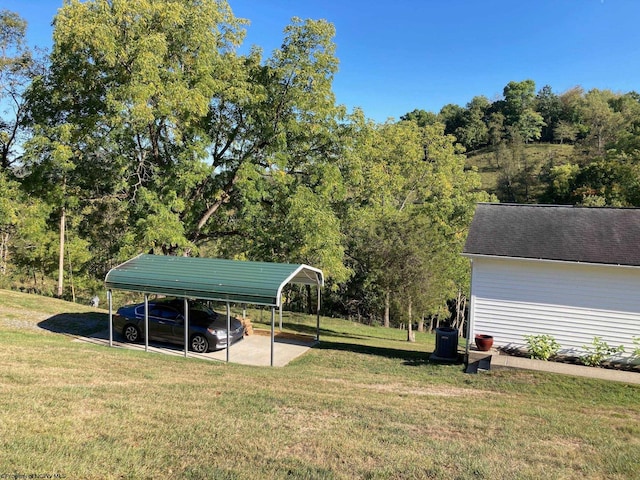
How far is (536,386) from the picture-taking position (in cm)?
984

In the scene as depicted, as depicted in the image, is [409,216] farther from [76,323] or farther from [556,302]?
[76,323]

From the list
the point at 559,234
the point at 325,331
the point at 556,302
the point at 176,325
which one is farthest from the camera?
the point at 325,331

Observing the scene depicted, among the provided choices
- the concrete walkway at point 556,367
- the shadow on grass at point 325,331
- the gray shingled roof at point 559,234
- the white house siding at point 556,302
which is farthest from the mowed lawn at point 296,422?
the shadow on grass at point 325,331

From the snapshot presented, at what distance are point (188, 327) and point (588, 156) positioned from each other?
6629 cm

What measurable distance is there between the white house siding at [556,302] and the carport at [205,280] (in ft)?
17.3

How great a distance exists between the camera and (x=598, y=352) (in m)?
11.2

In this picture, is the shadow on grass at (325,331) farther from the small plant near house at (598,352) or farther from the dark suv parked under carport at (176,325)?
the small plant near house at (598,352)

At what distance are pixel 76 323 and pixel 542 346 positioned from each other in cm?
1483

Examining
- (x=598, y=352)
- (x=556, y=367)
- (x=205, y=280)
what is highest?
(x=205, y=280)

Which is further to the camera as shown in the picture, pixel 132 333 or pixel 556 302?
pixel 132 333

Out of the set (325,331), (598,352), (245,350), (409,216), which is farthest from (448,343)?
(409,216)

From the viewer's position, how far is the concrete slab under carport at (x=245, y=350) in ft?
41.2

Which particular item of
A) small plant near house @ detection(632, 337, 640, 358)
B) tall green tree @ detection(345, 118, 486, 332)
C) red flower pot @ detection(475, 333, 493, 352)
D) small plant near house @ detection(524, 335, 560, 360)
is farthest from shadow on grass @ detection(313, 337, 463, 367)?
tall green tree @ detection(345, 118, 486, 332)

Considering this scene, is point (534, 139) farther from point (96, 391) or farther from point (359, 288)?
point (96, 391)
